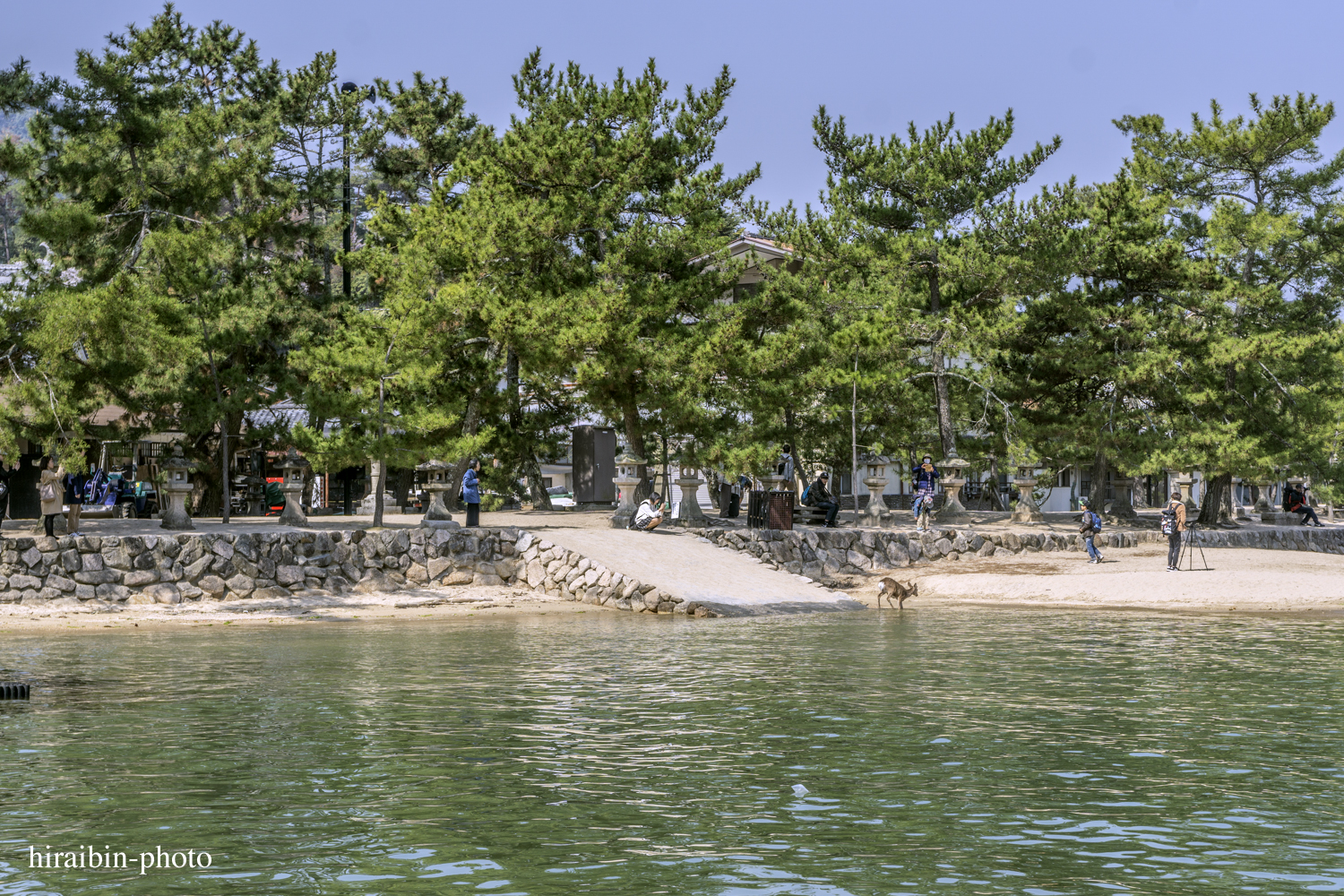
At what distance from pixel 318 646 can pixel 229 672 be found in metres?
3.29

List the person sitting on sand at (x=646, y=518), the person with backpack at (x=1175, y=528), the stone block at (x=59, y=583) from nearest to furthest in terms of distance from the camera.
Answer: the stone block at (x=59, y=583), the person with backpack at (x=1175, y=528), the person sitting on sand at (x=646, y=518)

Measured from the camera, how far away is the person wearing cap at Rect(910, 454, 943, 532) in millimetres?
33125

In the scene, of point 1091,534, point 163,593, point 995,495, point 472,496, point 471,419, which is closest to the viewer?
point 163,593

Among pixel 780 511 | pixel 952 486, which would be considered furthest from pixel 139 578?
pixel 952 486

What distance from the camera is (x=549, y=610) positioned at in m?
24.7

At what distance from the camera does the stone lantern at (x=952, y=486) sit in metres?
36.4

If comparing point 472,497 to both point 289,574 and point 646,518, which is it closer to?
point 646,518

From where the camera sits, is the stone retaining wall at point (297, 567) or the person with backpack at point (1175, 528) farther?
the person with backpack at point (1175, 528)

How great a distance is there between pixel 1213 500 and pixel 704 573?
2153cm

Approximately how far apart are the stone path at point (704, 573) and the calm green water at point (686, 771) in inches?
274

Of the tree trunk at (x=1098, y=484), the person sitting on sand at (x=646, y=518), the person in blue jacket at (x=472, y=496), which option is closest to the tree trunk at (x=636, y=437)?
the person sitting on sand at (x=646, y=518)

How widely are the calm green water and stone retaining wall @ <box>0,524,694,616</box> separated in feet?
22.6

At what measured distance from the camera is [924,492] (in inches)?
1315

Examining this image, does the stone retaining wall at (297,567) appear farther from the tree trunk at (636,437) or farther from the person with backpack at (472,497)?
the tree trunk at (636,437)
